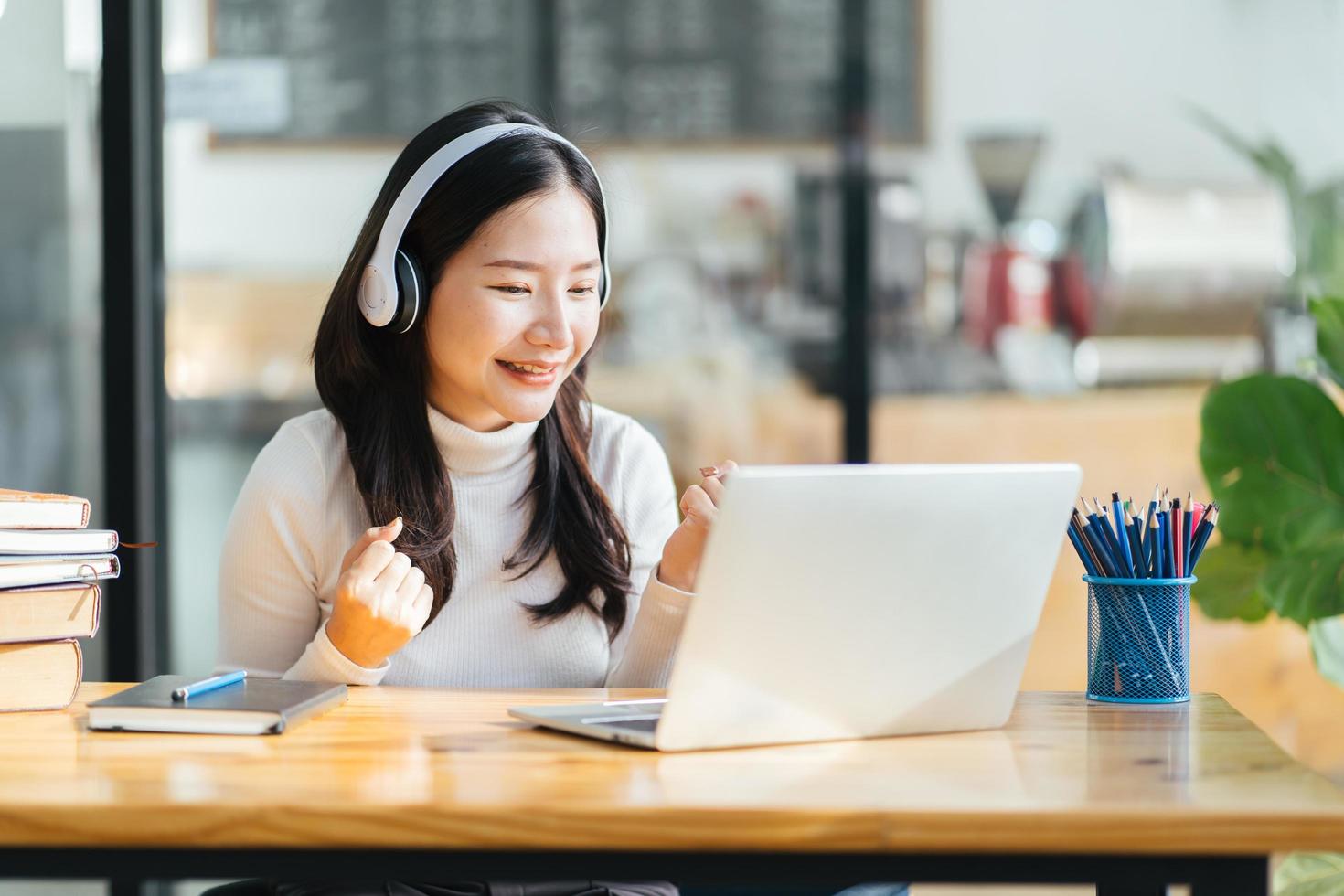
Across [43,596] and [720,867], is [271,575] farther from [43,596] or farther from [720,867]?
[720,867]

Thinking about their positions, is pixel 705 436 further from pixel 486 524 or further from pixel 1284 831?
pixel 1284 831

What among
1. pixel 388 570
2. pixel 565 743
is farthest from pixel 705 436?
pixel 565 743

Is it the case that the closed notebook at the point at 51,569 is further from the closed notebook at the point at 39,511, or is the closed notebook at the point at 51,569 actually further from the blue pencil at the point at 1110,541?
the blue pencil at the point at 1110,541

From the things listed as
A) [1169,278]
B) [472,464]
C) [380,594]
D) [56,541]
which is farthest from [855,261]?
[56,541]

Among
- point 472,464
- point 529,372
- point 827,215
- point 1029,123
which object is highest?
point 1029,123

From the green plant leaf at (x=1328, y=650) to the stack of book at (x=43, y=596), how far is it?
162cm

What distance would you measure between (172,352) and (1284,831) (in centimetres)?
240

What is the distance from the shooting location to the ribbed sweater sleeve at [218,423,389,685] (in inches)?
58.9

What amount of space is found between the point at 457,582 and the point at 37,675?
48cm

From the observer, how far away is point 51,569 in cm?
123

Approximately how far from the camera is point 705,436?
2.87 meters

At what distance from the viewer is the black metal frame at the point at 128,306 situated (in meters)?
2.41

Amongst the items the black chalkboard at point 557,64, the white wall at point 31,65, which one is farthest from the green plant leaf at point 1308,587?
the white wall at point 31,65

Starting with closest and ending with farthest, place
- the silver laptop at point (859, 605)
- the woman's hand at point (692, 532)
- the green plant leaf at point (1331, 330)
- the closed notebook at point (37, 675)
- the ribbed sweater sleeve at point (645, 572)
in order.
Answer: the silver laptop at point (859, 605), the closed notebook at point (37, 675), the woman's hand at point (692, 532), the ribbed sweater sleeve at point (645, 572), the green plant leaf at point (1331, 330)
